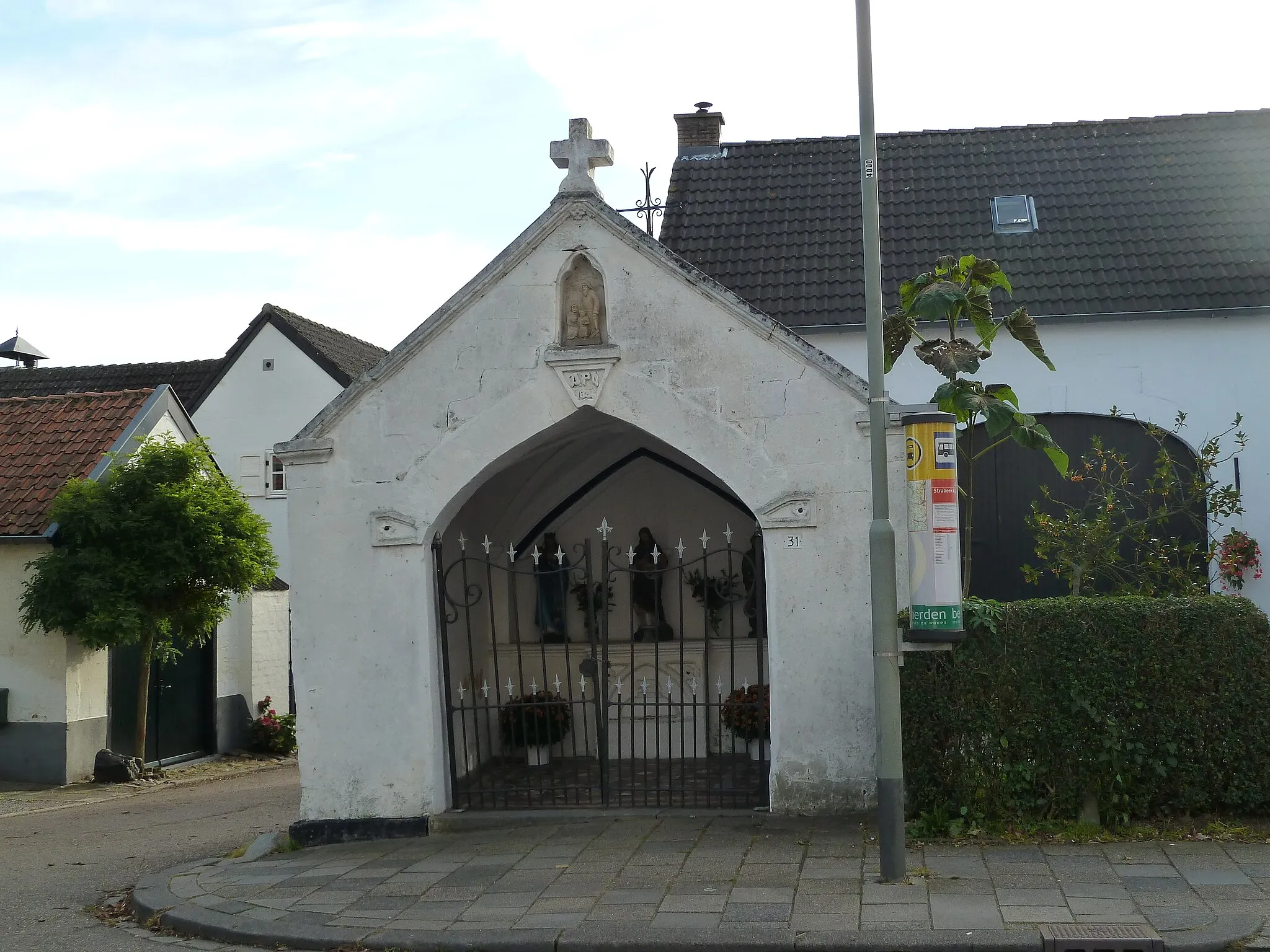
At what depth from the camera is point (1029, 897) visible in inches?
284

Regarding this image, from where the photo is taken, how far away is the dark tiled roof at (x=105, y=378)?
98.4 ft

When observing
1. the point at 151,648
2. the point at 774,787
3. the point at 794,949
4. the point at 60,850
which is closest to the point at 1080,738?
the point at 774,787

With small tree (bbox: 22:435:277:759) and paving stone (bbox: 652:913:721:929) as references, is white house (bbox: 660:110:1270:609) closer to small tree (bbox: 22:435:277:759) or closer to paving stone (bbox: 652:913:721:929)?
small tree (bbox: 22:435:277:759)

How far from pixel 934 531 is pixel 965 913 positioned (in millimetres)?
2324

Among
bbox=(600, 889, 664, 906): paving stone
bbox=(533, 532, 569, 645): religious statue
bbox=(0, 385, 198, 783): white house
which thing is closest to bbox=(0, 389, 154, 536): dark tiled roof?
bbox=(0, 385, 198, 783): white house

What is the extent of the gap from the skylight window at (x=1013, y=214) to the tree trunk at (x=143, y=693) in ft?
38.1

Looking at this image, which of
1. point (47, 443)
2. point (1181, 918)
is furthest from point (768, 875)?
point (47, 443)

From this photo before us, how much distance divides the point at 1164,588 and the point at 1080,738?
4.54m

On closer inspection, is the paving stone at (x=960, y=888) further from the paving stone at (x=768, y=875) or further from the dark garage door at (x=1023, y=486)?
the dark garage door at (x=1023, y=486)

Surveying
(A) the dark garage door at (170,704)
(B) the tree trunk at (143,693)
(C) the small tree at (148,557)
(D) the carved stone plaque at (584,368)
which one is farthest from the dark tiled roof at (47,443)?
(D) the carved stone plaque at (584,368)

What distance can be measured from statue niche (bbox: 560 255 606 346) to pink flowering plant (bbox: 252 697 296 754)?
1147cm

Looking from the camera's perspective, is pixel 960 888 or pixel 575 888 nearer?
pixel 960 888

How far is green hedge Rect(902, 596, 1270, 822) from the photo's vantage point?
8508 millimetres

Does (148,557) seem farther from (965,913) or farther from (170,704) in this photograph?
(965,913)
